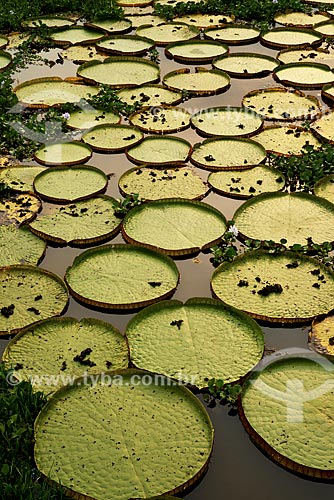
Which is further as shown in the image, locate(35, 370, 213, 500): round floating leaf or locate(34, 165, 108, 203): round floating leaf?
locate(34, 165, 108, 203): round floating leaf

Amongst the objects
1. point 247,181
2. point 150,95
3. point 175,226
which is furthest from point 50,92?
point 175,226

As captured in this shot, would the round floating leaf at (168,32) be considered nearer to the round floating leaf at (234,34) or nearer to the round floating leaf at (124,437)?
the round floating leaf at (234,34)

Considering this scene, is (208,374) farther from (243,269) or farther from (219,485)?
(243,269)

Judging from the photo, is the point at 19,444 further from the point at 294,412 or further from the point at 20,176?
the point at 20,176

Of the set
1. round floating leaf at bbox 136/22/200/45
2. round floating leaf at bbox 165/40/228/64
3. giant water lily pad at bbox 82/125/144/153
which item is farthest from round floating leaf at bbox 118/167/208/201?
round floating leaf at bbox 136/22/200/45

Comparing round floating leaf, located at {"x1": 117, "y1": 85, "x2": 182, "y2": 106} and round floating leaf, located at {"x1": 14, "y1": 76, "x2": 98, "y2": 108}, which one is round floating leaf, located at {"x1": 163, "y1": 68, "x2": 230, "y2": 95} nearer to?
round floating leaf, located at {"x1": 117, "y1": 85, "x2": 182, "y2": 106}
